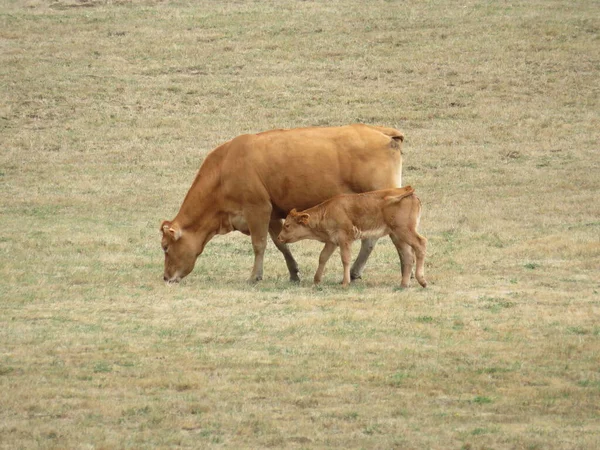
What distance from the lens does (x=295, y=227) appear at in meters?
16.1

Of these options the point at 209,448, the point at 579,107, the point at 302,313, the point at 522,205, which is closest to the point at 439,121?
the point at 579,107

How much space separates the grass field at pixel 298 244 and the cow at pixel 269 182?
2.06 ft

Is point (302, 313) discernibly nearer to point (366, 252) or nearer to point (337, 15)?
point (366, 252)

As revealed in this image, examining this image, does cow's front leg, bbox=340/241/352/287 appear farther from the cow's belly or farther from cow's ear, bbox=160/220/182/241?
cow's ear, bbox=160/220/182/241

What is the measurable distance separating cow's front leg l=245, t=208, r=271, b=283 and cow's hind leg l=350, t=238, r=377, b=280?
1.25m

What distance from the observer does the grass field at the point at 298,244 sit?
1005cm

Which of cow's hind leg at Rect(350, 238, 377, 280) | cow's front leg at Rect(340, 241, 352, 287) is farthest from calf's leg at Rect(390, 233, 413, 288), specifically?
cow's hind leg at Rect(350, 238, 377, 280)

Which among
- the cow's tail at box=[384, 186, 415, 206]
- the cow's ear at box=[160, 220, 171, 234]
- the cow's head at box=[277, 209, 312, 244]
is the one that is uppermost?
the cow's tail at box=[384, 186, 415, 206]

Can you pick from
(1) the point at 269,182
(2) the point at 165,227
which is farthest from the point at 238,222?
(2) the point at 165,227

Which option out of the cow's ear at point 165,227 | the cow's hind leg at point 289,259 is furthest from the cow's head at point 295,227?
the cow's ear at point 165,227

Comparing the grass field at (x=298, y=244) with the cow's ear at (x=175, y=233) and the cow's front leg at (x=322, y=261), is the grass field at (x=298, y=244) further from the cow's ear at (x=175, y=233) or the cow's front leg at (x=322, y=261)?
the cow's ear at (x=175, y=233)

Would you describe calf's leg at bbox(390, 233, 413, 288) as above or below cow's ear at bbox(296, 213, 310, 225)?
below

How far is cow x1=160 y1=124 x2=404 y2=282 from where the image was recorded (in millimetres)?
16547

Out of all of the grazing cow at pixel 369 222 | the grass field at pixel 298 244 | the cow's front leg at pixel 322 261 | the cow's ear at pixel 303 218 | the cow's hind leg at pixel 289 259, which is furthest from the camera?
the cow's hind leg at pixel 289 259
